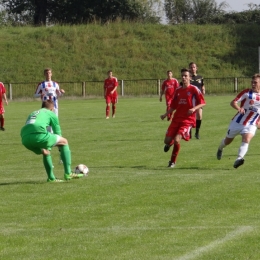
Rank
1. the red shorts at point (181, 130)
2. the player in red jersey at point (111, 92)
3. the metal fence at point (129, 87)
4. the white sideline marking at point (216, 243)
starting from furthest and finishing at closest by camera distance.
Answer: the metal fence at point (129, 87)
the player in red jersey at point (111, 92)
the red shorts at point (181, 130)
the white sideline marking at point (216, 243)

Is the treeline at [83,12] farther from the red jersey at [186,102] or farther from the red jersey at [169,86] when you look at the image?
the red jersey at [186,102]

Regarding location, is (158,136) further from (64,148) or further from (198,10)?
(198,10)

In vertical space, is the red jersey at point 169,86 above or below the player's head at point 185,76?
below

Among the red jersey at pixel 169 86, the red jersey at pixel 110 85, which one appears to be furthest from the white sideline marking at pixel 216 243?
the red jersey at pixel 110 85

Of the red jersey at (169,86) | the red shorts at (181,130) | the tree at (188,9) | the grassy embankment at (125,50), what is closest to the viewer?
the red shorts at (181,130)

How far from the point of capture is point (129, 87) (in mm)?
56469

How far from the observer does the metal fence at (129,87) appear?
5512 centimetres

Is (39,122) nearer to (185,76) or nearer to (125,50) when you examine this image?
(185,76)

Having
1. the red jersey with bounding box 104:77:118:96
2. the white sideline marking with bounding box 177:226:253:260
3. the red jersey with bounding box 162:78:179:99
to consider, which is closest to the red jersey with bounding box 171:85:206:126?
the white sideline marking with bounding box 177:226:253:260

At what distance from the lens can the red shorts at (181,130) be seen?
14.2m

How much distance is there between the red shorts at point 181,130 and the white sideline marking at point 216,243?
602 centimetres

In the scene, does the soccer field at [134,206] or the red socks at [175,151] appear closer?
the soccer field at [134,206]

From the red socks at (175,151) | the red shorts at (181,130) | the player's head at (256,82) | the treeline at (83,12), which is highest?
the treeline at (83,12)

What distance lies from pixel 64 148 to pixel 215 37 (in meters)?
55.4
